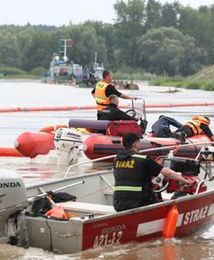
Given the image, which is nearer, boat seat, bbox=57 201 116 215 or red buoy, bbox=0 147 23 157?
boat seat, bbox=57 201 116 215

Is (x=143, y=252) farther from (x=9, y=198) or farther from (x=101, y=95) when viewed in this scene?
(x=101, y=95)

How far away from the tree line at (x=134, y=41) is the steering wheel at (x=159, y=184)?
12583cm

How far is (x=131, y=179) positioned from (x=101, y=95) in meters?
6.68

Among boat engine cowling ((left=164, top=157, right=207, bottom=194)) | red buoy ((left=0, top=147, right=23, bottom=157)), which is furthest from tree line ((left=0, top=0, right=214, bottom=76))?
boat engine cowling ((left=164, top=157, right=207, bottom=194))

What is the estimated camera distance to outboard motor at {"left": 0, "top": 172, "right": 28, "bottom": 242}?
7805 mm

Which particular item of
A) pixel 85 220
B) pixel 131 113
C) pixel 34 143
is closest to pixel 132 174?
pixel 85 220

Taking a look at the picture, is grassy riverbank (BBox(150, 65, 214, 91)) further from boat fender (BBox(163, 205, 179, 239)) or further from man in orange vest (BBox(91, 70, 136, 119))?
boat fender (BBox(163, 205, 179, 239))

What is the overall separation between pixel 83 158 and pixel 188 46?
138 meters

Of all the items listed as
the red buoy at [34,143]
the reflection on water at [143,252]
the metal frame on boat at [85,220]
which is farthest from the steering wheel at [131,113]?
the reflection on water at [143,252]

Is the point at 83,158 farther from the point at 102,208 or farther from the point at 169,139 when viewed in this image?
the point at 102,208

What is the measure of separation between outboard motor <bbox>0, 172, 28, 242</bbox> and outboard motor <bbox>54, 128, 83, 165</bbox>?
5841 mm

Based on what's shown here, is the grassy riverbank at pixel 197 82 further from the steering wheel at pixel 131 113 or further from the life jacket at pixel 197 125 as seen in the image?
the life jacket at pixel 197 125

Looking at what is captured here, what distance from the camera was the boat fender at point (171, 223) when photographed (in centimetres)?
848

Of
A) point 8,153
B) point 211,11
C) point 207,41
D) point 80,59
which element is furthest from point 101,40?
point 8,153
